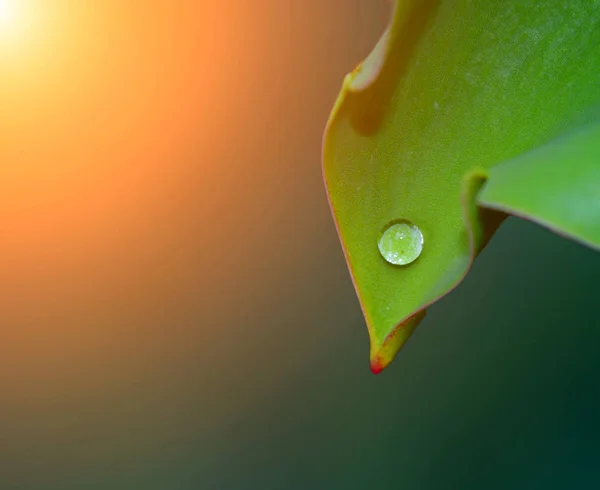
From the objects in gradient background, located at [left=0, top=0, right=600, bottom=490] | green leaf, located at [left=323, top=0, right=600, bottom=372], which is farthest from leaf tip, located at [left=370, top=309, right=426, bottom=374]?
gradient background, located at [left=0, top=0, right=600, bottom=490]

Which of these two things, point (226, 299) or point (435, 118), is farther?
point (226, 299)

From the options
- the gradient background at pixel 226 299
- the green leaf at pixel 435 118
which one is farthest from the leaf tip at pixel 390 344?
the gradient background at pixel 226 299

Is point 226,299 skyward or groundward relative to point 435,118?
groundward

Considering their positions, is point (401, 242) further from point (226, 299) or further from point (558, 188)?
point (226, 299)

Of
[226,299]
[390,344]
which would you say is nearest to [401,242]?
[390,344]

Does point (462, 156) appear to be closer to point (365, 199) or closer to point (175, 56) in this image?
point (365, 199)

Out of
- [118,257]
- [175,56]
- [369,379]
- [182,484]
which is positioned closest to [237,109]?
[175,56]

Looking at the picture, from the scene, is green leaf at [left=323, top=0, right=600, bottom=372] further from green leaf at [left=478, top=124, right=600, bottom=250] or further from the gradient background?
the gradient background
